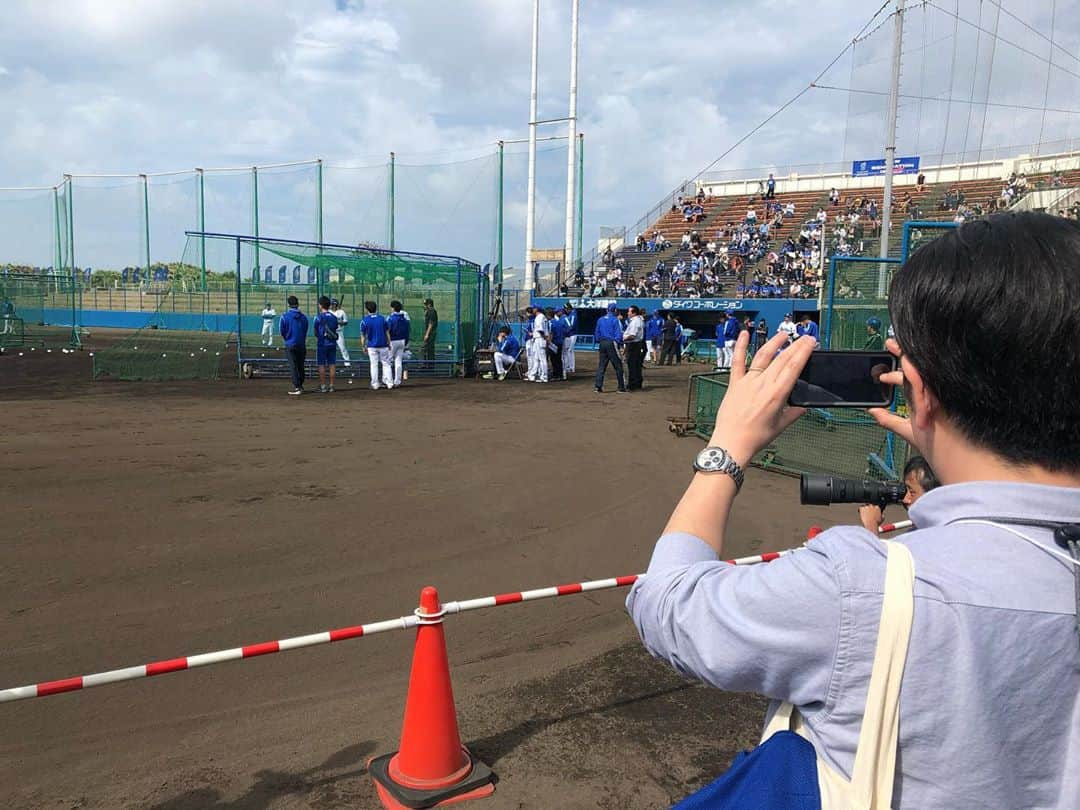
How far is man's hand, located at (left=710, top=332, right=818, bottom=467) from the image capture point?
1260 millimetres

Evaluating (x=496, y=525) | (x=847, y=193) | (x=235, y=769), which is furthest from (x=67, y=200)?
(x=235, y=769)

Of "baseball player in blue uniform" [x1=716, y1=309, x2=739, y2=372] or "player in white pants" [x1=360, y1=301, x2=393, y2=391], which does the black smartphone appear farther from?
"baseball player in blue uniform" [x1=716, y1=309, x2=739, y2=372]

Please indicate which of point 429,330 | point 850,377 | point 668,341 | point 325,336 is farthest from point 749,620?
point 668,341

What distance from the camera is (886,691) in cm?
98

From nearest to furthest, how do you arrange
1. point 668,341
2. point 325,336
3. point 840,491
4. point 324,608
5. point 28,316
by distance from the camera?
point 840,491, point 324,608, point 325,336, point 668,341, point 28,316

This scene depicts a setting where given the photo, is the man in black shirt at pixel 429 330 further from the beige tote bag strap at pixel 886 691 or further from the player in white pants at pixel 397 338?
the beige tote bag strap at pixel 886 691

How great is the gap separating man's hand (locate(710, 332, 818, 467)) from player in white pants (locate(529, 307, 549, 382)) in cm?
1694

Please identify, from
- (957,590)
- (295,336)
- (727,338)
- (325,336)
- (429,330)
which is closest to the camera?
(957,590)

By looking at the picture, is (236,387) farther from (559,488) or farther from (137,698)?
(137,698)

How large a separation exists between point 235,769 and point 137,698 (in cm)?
93

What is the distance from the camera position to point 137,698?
4023 millimetres

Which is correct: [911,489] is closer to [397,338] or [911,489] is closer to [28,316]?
[397,338]

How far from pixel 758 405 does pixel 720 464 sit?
121mm

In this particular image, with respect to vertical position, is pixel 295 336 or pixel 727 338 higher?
pixel 727 338
